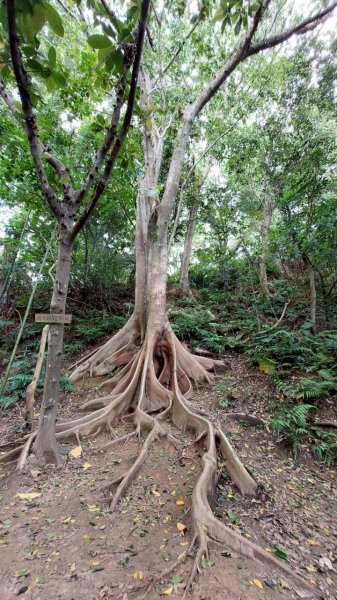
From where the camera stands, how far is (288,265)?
9.22 meters

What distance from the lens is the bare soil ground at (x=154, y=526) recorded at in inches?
76.1

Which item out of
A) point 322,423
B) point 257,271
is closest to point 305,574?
point 322,423

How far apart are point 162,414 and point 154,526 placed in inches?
79.2

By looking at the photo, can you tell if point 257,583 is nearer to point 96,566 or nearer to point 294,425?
point 96,566

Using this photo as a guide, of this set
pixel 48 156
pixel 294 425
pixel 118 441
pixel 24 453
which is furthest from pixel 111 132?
pixel 294 425

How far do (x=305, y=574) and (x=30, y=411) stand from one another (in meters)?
3.67

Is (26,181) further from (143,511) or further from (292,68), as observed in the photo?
(292,68)

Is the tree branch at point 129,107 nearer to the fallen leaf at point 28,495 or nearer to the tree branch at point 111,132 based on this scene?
the tree branch at point 111,132

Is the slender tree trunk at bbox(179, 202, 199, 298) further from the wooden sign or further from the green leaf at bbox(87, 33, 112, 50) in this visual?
the green leaf at bbox(87, 33, 112, 50)

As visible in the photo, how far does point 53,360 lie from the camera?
10.8 feet

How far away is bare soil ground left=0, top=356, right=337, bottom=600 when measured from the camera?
1933 mm

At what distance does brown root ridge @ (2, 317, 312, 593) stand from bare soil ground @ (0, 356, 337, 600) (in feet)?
0.33

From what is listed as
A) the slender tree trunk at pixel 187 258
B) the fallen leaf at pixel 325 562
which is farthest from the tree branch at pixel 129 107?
the slender tree trunk at pixel 187 258

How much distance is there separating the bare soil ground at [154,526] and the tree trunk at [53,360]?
20 centimetres
